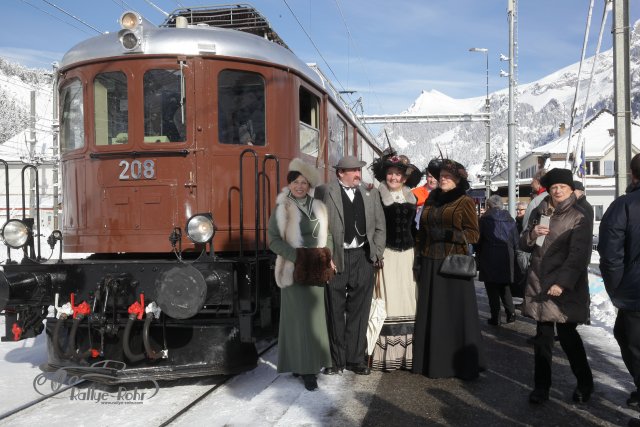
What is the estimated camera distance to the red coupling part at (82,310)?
16.0 feet

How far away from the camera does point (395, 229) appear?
17.4 ft

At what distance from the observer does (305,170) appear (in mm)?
4844

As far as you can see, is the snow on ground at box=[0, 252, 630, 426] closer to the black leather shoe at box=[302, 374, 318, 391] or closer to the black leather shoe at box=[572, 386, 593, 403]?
the black leather shoe at box=[302, 374, 318, 391]

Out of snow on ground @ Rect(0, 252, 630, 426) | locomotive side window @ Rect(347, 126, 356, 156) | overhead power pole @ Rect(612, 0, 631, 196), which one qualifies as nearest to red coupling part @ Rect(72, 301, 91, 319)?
snow on ground @ Rect(0, 252, 630, 426)

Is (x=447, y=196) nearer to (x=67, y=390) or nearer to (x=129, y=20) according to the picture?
(x=129, y=20)

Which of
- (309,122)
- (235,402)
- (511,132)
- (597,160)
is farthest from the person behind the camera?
(597,160)

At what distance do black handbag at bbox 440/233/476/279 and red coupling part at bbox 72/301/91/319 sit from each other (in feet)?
9.95

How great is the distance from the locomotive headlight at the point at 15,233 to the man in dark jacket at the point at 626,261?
4.77 metres

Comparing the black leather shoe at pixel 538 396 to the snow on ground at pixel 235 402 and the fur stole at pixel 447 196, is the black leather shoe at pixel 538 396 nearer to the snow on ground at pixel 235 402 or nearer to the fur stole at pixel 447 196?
the snow on ground at pixel 235 402

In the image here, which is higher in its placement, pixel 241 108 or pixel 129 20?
pixel 129 20

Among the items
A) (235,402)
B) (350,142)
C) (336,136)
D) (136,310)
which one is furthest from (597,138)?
(136,310)

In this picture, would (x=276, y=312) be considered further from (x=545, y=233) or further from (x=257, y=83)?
(x=545, y=233)

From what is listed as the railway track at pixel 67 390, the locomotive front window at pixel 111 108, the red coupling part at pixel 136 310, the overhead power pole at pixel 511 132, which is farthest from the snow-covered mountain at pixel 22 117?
the overhead power pole at pixel 511 132

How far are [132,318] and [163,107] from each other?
196 centimetres
